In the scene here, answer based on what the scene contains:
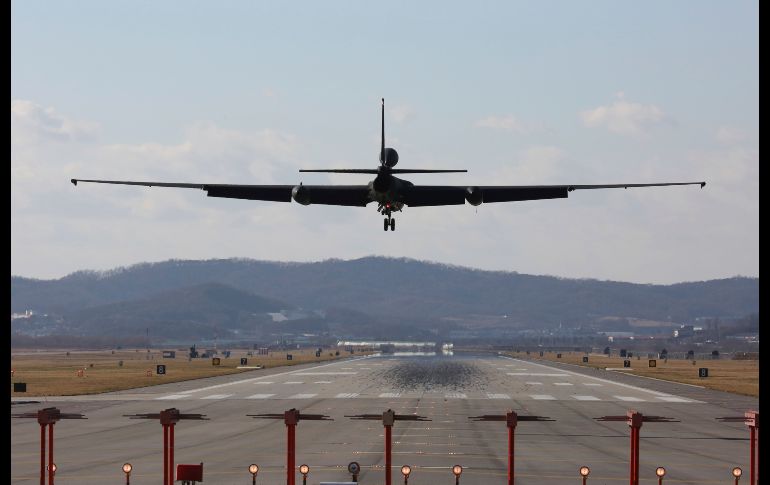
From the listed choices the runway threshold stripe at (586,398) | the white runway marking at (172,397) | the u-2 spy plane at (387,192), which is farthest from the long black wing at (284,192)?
the runway threshold stripe at (586,398)

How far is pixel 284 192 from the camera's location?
177 ft

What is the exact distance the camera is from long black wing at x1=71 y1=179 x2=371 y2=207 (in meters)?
52.7

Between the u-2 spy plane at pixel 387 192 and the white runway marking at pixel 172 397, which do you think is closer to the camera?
the u-2 spy plane at pixel 387 192

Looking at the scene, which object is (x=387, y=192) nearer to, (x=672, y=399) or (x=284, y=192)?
(x=284, y=192)

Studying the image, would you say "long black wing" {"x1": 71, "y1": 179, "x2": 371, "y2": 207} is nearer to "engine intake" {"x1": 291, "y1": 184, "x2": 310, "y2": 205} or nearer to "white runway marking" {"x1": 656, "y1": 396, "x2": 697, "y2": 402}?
"engine intake" {"x1": 291, "y1": 184, "x2": 310, "y2": 205}

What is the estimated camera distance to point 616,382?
119m

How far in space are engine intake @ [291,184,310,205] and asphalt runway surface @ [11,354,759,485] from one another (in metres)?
11.9

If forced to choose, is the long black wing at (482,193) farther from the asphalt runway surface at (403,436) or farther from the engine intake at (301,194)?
the asphalt runway surface at (403,436)

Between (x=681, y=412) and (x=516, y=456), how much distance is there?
3061 cm

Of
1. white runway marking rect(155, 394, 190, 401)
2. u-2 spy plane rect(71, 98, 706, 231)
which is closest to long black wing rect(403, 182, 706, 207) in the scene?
u-2 spy plane rect(71, 98, 706, 231)

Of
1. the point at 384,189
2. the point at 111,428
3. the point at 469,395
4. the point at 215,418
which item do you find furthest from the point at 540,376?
the point at 384,189

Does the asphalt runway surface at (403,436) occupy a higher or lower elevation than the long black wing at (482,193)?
lower

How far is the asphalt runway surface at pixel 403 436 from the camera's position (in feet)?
137

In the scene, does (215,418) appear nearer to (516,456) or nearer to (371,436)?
(371,436)
